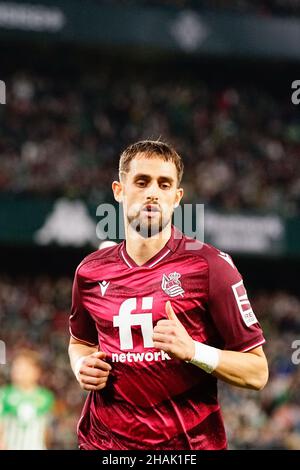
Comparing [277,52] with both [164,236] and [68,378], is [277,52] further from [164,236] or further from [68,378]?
[164,236]

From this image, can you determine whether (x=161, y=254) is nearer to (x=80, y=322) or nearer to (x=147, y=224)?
(x=147, y=224)

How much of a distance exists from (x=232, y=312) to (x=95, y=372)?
660 millimetres

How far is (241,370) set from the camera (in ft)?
12.6

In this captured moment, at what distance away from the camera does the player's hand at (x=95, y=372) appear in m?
3.95

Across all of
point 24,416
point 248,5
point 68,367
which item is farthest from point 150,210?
point 248,5

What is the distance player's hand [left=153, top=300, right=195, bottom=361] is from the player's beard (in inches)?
20.3

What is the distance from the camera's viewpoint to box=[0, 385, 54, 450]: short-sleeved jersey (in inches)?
304

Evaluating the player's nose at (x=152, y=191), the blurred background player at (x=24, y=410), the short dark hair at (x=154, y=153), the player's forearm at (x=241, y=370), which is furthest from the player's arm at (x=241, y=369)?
the blurred background player at (x=24, y=410)

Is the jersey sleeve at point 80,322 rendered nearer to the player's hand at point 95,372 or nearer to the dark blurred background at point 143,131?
the player's hand at point 95,372

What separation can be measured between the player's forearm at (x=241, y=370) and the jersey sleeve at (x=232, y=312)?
0.21 feet

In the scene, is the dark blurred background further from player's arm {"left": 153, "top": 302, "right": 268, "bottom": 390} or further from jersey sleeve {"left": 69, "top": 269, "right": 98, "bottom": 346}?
player's arm {"left": 153, "top": 302, "right": 268, "bottom": 390}

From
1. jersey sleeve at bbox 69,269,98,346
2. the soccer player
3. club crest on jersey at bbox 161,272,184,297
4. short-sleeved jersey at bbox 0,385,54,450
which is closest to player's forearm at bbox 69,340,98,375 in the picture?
jersey sleeve at bbox 69,269,98,346
